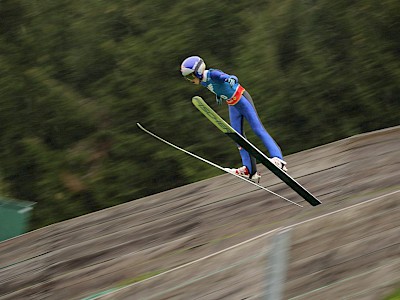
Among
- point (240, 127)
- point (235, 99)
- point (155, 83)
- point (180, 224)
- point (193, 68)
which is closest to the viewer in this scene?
point (193, 68)

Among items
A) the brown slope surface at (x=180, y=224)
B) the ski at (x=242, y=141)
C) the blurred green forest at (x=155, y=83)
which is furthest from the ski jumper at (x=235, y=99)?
the blurred green forest at (x=155, y=83)

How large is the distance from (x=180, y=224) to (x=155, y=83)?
217 inches

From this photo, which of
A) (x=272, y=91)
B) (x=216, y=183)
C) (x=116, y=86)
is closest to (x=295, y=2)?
(x=272, y=91)

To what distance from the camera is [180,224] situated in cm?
673

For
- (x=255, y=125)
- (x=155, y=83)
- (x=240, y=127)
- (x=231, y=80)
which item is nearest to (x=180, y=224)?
(x=240, y=127)

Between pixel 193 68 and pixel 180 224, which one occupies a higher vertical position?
pixel 193 68

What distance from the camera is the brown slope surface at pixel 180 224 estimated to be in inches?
234

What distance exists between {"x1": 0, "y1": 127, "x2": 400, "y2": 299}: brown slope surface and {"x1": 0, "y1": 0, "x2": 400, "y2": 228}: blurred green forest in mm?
4309

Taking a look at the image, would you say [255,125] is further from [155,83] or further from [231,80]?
[155,83]

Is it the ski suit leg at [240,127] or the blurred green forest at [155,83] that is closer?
the ski suit leg at [240,127]

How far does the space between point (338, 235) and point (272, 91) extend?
719cm

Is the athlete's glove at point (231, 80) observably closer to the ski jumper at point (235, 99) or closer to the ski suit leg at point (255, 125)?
the ski jumper at point (235, 99)

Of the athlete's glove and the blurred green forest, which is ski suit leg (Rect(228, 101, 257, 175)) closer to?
the athlete's glove

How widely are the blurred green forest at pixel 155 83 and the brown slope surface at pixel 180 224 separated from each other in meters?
4.31
